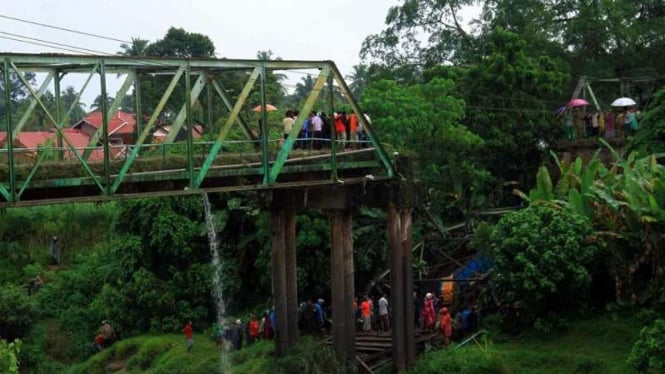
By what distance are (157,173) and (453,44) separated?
2469 cm

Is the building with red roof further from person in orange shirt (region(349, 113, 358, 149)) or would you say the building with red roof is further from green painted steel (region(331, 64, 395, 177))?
green painted steel (region(331, 64, 395, 177))

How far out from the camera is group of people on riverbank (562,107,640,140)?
30359 millimetres

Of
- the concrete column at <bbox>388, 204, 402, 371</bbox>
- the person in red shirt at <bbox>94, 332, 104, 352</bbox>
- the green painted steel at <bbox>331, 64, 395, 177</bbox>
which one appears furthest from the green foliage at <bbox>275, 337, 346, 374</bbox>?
the person in red shirt at <bbox>94, 332, 104, 352</bbox>

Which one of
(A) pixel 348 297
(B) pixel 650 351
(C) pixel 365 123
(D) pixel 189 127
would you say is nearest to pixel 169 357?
(A) pixel 348 297

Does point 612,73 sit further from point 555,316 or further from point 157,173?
point 157,173

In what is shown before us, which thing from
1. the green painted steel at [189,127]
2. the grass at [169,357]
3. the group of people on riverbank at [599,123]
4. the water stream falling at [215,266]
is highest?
the group of people on riverbank at [599,123]

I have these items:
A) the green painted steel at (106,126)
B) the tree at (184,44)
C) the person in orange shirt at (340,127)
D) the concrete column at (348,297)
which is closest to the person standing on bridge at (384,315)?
the concrete column at (348,297)

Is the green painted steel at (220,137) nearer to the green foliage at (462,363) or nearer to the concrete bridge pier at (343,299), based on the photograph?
the concrete bridge pier at (343,299)

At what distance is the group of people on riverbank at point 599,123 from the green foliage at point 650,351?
12.4 meters

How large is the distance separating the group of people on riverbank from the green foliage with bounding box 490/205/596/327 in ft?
29.5

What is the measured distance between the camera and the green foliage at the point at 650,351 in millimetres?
18116

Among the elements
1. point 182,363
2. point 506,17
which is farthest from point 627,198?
point 506,17

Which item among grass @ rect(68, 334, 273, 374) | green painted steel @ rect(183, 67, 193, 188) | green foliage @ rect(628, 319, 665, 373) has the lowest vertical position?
grass @ rect(68, 334, 273, 374)

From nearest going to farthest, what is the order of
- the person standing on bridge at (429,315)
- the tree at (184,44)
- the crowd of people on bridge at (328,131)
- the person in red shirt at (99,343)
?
the crowd of people on bridge at (328,131) → the person standing on bridge at (429,315) → the person in red shirt at (99,343) → the tree at (184,44)
